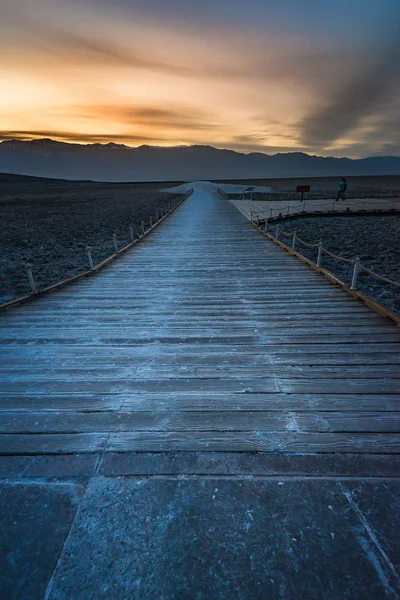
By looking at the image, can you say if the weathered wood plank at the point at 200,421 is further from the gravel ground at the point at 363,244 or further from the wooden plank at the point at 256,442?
the gravel ground at the point at 363,244

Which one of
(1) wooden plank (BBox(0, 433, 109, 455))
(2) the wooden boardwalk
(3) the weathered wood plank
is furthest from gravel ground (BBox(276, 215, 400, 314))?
Result: (1) wooden plank (BBox(0, 433, 109, 455))

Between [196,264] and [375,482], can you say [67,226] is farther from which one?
[375,482]

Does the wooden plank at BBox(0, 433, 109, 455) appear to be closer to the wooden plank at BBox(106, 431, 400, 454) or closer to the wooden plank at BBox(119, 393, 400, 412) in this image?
the wooden plank at BBox(106, 431, 400, 454)

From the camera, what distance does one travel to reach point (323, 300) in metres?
6.58

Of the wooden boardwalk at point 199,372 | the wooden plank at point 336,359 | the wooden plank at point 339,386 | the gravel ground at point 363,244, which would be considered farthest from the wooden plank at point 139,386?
the gravel ground at point 363,244

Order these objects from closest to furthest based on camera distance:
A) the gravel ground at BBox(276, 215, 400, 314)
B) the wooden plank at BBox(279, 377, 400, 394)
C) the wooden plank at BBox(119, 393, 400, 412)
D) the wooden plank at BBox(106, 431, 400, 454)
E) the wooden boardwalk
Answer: the wooden plank at BBox(106, 431, 400, 454) < the wooden boardwalk < the wooden plank at BBox(119, 393, 400, 412) < the wooden plank at BBox(279, 377, 400, 394) < the gravel ground at BBox(276, 215, 400, 314)

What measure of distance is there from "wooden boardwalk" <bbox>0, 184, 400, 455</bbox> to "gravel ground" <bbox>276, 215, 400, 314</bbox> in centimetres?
565

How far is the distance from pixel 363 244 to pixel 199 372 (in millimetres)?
18654

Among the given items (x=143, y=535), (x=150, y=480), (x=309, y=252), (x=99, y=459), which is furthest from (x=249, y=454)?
(x=309, y=252)

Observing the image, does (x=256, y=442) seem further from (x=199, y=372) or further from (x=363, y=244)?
(x=363, y=244)

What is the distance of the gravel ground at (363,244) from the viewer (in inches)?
454

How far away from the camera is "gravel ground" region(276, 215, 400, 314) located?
11523mm

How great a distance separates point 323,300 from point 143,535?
5.71 meters

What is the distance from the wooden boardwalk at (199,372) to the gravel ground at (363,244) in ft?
18.5
